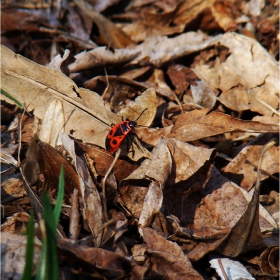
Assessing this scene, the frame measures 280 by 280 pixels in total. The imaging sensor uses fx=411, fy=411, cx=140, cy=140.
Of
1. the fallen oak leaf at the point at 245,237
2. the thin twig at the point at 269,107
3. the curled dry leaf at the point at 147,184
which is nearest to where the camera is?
the fallen oak leaf at the point at 245,237

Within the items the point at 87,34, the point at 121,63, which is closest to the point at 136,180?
the point at 121,63

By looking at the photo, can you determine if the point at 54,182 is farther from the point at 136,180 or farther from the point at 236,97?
→ the point at 236,97

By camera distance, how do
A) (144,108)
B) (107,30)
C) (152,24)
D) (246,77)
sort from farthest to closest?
1. (152,24)
2. (107,30)
3. (246,77)
4. (144,108)

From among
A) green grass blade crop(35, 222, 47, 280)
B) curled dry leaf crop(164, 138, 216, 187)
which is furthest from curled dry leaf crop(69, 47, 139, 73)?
green grass blade crop(35, 222, 47, 280)

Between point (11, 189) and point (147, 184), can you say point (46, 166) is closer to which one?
point (11, 189)

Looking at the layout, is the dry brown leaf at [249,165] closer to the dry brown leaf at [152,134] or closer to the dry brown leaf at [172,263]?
the dry brown leaf at [152,134]

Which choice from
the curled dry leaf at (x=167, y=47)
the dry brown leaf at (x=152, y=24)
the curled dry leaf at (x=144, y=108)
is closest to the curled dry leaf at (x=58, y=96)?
the curled dry leaf at (x=144, y=108)

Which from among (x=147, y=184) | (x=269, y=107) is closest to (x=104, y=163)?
(x=147, y=184)
